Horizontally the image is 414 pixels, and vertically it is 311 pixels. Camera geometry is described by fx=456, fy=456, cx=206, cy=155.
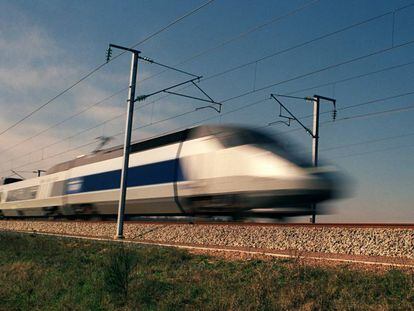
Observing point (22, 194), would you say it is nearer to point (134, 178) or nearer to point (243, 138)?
point (134, 178)

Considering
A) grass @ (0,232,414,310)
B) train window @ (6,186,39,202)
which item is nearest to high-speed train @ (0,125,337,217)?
grass @ (0,232,414,310)

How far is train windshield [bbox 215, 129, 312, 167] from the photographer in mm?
14749

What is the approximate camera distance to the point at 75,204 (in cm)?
2738

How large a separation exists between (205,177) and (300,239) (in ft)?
15.0

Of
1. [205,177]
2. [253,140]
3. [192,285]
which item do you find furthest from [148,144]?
[192,285]

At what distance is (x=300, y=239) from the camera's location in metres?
12.7

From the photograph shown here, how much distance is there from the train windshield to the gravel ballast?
243cm

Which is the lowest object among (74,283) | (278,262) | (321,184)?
(74,283)

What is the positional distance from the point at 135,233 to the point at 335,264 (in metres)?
11.6

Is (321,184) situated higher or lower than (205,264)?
higher

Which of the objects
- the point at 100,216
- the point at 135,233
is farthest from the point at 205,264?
the point at 100,216

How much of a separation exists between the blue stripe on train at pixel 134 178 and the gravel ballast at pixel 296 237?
2014mm

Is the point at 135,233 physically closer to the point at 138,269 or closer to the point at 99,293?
the point at 138,269

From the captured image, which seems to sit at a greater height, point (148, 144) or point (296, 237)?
point (148, 144)
